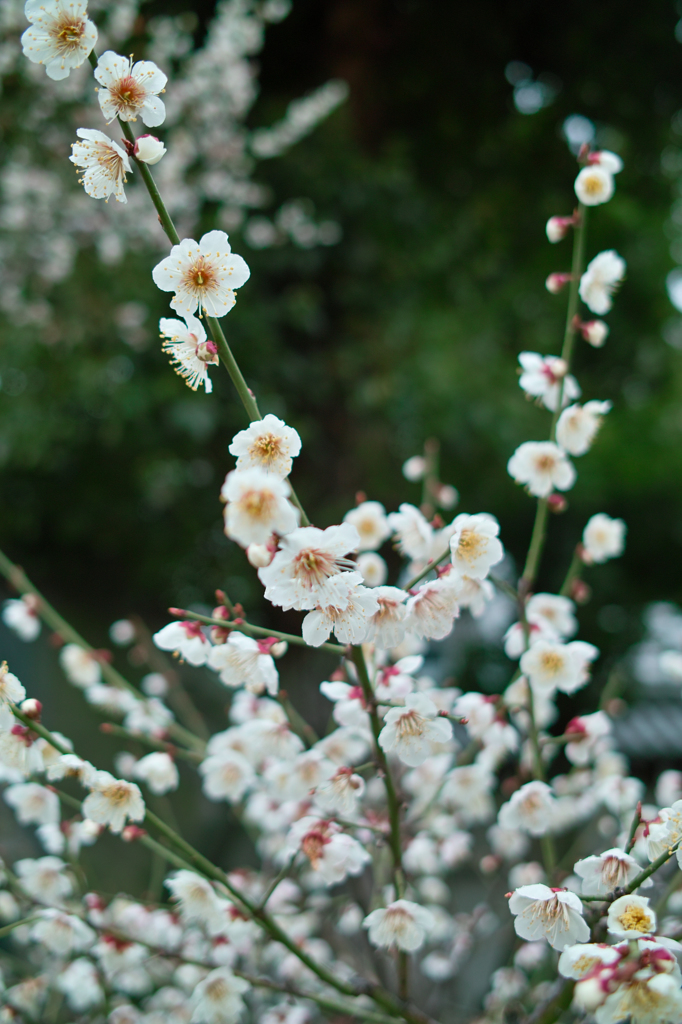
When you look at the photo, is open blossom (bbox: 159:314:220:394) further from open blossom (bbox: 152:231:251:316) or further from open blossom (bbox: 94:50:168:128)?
open blossom (bbox: 94:50:168:128)

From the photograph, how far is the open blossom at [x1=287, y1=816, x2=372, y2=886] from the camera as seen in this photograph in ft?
2.37

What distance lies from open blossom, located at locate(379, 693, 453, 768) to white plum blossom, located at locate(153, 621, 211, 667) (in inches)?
8.5

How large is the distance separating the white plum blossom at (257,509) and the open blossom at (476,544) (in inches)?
9.3

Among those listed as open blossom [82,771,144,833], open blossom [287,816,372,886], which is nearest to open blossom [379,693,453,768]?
open blossom [287,816,372,886]

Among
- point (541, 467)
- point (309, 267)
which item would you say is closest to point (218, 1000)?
point (541, 467)

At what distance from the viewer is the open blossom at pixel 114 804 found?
27.0 inches

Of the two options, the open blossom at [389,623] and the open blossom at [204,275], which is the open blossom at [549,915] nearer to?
the open blossom at [389,623]

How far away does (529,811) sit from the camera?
86cm

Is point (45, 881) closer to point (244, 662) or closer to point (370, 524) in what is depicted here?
point (244, 662)

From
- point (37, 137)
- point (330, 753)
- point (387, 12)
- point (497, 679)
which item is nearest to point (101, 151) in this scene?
point (330, 753)

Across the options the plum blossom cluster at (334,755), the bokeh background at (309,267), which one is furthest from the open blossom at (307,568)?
the bokeh background at (309,267)

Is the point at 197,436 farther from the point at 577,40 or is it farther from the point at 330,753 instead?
the point at 577,40

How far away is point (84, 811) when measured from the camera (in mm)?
689

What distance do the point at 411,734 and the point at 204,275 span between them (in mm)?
512
